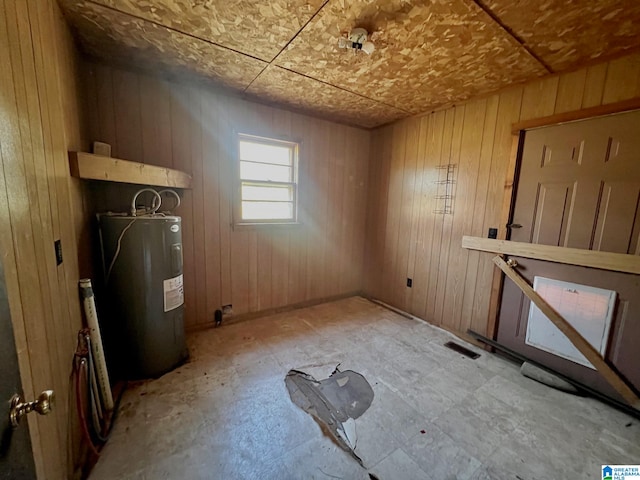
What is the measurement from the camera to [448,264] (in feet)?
9.61

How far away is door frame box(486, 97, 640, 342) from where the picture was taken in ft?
6.30

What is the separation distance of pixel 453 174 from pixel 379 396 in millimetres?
2356

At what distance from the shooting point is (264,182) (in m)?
3.08

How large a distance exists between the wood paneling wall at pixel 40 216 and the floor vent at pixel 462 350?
2.87 metres

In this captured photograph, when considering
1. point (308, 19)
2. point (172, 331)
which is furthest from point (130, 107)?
point (172, 331)

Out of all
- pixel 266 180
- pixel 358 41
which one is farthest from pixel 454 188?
pixel 266 180

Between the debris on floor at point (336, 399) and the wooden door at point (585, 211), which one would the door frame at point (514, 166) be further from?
the debris on floor at point (336, 399)

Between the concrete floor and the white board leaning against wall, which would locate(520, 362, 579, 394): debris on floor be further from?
the white board leaning against wall

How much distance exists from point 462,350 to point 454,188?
66.9 inches

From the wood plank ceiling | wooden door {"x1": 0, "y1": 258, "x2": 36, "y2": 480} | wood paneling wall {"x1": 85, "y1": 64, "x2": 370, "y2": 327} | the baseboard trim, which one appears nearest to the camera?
wooden door {"x1": 0, "y1": 258, "x2": 36, "y2": 480}

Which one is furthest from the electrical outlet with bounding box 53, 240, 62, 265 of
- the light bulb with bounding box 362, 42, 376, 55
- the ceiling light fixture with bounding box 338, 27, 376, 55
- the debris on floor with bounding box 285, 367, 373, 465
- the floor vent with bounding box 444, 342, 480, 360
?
the floor vent with bounding box 444, 342, 480, 360

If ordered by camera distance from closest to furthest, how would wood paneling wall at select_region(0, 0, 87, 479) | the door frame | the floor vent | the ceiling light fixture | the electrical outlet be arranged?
wood paneling wall at select_region(0, 0, 87, 479) → the electrical outlet → the ceiling light fixture → the door frame → the floor vent

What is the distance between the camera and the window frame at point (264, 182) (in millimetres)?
2852

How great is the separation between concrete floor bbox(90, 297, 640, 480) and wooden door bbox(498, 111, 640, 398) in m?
0.41
